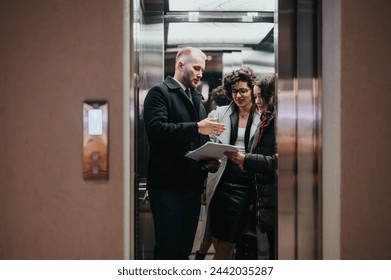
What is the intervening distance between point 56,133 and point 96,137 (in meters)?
0.21

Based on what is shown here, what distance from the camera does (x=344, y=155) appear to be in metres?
2.11

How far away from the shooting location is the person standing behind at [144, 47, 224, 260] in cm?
278

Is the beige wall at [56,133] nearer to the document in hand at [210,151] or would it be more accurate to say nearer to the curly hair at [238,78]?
the document in hand at [210,151]

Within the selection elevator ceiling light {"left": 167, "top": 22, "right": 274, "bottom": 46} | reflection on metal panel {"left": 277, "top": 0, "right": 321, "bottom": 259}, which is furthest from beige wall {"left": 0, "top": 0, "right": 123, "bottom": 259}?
elevator ceiling light {"left": 167, "top": 22, "right": 274, "bottom": 46}

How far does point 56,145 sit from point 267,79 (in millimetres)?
1816

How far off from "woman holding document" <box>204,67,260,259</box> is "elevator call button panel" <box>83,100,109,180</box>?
137 cm

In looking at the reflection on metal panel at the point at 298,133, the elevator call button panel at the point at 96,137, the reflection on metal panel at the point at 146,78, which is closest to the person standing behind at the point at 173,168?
the reflection on metal panel at the point at 146,78

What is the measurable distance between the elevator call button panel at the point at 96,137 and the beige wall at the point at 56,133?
31 mm

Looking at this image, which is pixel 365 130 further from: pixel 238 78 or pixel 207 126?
pixel 238 78

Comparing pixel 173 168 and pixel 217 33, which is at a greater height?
pixel 217 33

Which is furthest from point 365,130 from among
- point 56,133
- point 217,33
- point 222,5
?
point 217,33

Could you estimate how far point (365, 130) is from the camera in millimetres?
2115

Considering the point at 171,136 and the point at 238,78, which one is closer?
the point at 171,136
